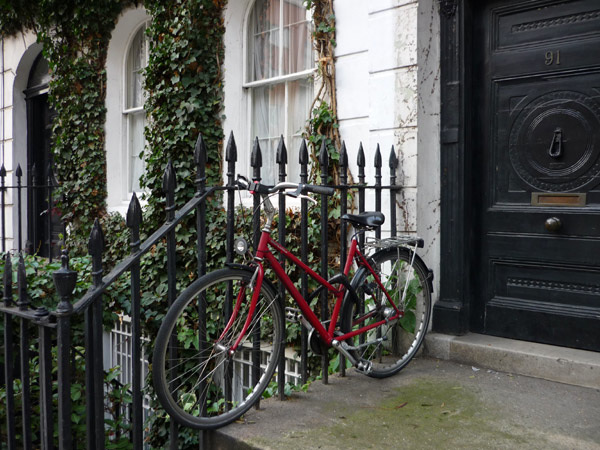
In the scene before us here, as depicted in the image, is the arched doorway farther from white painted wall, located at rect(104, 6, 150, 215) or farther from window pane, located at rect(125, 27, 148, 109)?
window pane, located at rect(125, 27, 148, 109)

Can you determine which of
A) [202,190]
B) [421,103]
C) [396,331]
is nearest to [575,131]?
[421,103]

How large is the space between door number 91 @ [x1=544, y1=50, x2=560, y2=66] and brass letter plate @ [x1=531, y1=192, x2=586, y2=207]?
0.83 m

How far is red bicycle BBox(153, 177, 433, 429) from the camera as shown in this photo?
9.07ft

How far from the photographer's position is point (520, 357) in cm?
362

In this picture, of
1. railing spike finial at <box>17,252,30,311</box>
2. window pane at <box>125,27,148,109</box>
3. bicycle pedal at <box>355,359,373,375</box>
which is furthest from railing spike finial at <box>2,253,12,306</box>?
window pane at <box>125,27,148,109</box>

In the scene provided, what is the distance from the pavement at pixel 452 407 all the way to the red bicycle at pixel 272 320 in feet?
0.48

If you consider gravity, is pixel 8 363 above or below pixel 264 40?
below

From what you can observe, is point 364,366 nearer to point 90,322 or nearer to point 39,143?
point 90,322

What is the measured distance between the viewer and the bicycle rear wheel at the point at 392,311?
142 inches

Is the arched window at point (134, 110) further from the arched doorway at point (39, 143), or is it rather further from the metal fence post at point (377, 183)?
the metal fence post at point (377, 183)

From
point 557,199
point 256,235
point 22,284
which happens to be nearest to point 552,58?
point 557,199

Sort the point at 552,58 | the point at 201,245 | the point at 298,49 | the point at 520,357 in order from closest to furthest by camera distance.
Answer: the point at 201,245
the point at 520,357
the point at 552,58
the point at 298,49

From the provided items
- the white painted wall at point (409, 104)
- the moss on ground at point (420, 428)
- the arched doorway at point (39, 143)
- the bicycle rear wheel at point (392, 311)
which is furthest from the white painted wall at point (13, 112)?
the moss on ground at point (420, 428)

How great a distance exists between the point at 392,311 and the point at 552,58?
192 cm
